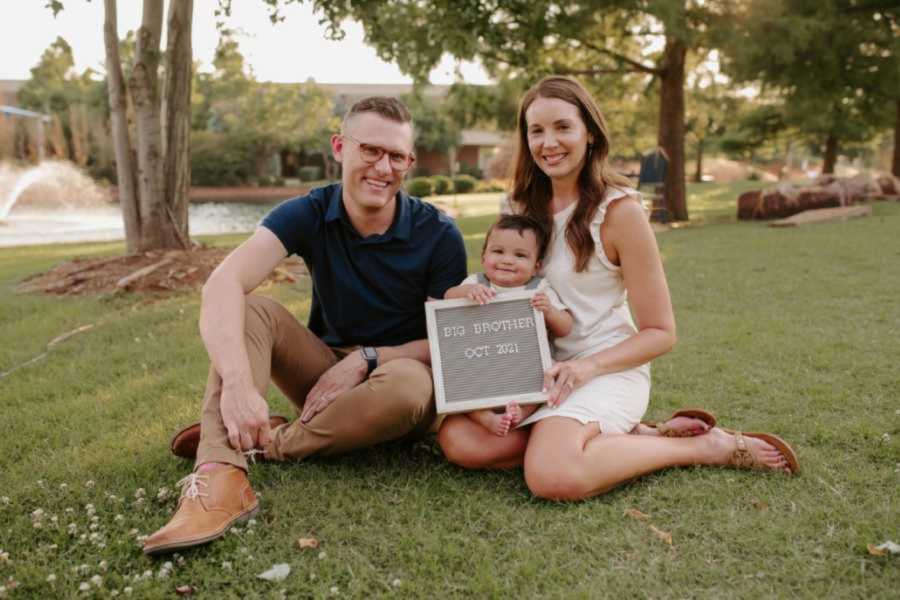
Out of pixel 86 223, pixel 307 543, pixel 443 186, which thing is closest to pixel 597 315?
pixel 307 543

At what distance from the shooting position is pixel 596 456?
101 inches

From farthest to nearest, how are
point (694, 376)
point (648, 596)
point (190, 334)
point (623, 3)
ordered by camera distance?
1. point (623, 3)
2. point (190, 334)
3. point (694, 376)
4. point (648, 596)

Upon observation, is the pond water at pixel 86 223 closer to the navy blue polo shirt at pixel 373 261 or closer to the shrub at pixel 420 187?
the shrub at pixel 420 187

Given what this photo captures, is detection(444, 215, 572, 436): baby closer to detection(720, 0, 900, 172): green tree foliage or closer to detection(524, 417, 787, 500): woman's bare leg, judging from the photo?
detection(524, 417, 787, 500): woman's bare leg

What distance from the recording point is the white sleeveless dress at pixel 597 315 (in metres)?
2.81

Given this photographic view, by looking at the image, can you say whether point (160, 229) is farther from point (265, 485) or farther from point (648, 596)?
point (648, 596)

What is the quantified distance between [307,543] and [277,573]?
0.18 metres

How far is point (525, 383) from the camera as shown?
9.07 ft

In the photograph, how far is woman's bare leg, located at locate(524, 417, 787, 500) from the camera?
2537 mm

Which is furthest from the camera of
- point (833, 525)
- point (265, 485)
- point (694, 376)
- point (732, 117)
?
point (732, 117)

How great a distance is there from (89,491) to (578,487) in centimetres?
178

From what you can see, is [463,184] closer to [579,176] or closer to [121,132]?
[121,132]

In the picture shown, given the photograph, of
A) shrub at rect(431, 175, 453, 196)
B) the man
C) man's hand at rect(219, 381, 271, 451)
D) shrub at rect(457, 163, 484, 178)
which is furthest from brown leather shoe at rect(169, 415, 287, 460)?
shrub at rect(457, 163, 484, 178)

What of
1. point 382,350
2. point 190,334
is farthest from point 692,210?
point 382,350
